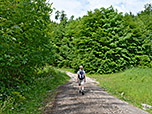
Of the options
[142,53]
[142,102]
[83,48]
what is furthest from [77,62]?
[142,102]

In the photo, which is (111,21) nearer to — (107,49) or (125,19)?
(125,19)

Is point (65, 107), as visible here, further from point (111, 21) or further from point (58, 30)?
point (58, 30)

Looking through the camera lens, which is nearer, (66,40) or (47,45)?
(47,45)

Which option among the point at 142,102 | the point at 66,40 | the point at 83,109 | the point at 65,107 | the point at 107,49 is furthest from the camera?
the point at 66,40

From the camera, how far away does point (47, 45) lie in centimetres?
1048

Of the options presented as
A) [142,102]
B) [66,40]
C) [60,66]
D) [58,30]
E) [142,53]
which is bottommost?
[142,102]

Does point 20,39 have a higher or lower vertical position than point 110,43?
lower

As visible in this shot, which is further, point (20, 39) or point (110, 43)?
point (110, 43)

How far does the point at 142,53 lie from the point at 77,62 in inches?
469

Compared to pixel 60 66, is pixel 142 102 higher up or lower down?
lower down

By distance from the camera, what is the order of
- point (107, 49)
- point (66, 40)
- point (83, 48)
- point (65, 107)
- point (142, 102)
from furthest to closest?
point (66, 40) → point (83, 48) → point (107, 49) → point (142, 102) → point (65, 107)

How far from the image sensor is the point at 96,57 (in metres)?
25.5

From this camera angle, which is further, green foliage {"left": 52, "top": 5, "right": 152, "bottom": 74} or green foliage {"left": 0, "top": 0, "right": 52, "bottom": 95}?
green foliage {"left": 52, "top": 5, "right": 152, "bottom": 74}

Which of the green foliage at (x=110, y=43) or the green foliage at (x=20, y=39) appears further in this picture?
the green foliage at (x=110, y=43)
